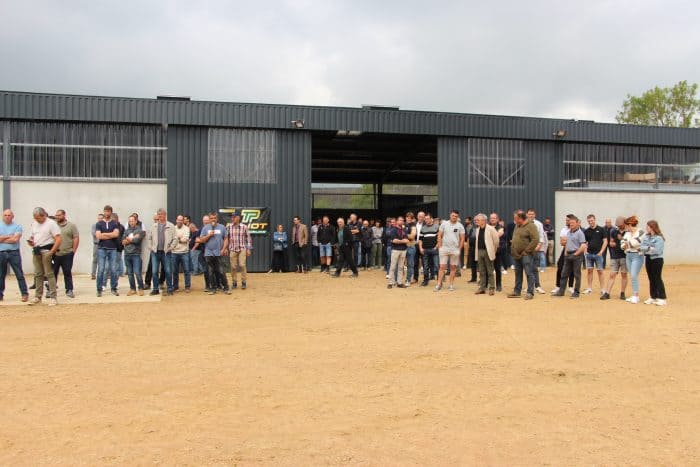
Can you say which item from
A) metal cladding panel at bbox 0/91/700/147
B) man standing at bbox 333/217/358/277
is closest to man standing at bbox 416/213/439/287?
man standing at bbox 333/217/358/277

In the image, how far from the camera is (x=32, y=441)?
12.8ft

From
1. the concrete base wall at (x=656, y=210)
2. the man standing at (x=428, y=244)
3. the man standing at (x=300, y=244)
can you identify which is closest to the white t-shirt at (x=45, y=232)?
the man standing at (x=428, y=244)

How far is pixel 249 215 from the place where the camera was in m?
16.9

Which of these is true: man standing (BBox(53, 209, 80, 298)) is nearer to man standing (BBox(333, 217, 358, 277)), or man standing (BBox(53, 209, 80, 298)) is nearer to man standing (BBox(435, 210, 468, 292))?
man standing (BBox(333, 217, 358, 277))

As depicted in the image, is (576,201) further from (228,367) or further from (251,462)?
(251,462)

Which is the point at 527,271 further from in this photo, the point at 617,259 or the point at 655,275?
the point at 655,275

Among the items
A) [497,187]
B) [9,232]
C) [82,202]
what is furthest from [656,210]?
[9,232]

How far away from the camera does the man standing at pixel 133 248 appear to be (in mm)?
10880

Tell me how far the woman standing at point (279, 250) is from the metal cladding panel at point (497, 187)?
4.97 meters

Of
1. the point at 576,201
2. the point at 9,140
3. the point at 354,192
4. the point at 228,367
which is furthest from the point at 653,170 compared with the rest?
the point at 9,140

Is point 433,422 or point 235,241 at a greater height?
point 235,241

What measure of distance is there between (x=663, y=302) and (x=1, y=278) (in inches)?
451

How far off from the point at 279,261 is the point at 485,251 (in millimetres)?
7368

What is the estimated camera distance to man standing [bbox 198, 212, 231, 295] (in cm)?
1155
